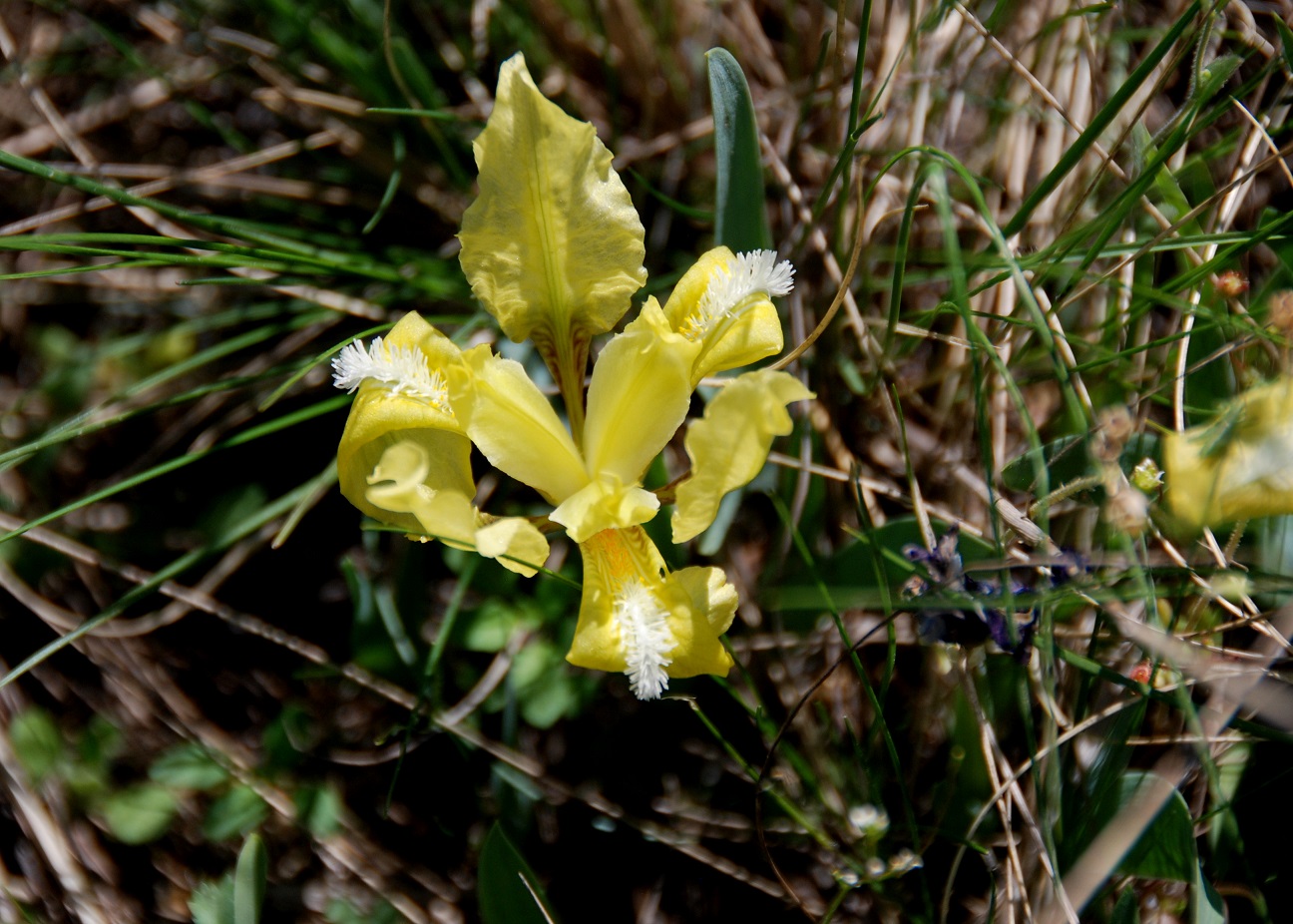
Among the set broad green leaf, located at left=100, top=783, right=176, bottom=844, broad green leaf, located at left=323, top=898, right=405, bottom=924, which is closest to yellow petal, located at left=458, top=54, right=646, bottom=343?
broad green leaf, located at left=323, top=898, right=405, bottom=924

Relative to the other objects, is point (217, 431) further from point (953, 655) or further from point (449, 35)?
point (953, 655)

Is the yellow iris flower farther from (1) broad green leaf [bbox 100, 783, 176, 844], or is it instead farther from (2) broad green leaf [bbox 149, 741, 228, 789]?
(1) broad green leaf [bbox 100, 783, 176, 844]

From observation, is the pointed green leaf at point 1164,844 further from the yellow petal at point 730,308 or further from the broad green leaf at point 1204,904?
the yellow petal at point 730,308

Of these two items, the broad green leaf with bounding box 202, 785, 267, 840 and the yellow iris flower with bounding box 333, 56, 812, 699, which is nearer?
the yellow iris flower with bounding box 333, 56, 812, 699

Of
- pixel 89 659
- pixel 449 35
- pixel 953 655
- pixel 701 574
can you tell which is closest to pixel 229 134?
pixel 449 35

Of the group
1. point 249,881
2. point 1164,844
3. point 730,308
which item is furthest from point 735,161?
point 249,881
